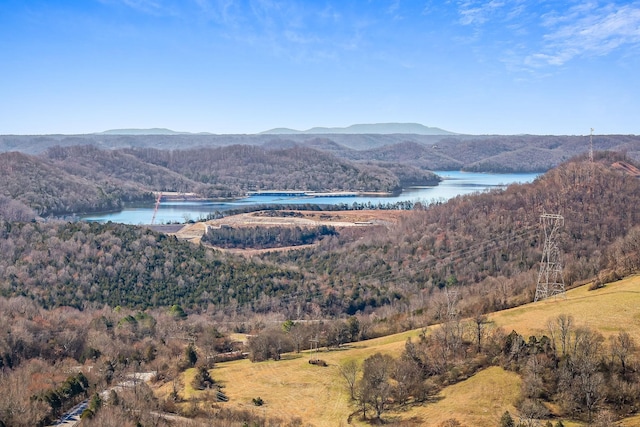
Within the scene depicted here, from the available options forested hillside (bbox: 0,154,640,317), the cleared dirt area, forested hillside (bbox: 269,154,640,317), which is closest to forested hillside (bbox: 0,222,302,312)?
forested hillside (bbox: 0,154,640,317)

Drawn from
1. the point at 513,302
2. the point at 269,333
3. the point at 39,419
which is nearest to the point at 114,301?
the point at 269,333

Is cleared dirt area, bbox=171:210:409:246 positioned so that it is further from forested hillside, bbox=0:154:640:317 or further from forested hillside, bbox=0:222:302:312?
forested hillside, bbox=0:222:302:312

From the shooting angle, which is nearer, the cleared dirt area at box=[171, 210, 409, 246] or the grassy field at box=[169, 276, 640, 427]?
the grassy field at box=[169, 276, 640, 427]

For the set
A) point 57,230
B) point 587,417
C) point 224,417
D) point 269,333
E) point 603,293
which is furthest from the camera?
point 57,230

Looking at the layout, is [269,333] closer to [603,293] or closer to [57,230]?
Answer: [603,293]

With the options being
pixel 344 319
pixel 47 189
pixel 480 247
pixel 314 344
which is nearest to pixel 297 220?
pixel 480 247

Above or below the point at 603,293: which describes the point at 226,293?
below

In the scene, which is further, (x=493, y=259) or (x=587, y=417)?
(x=493, y=259)
